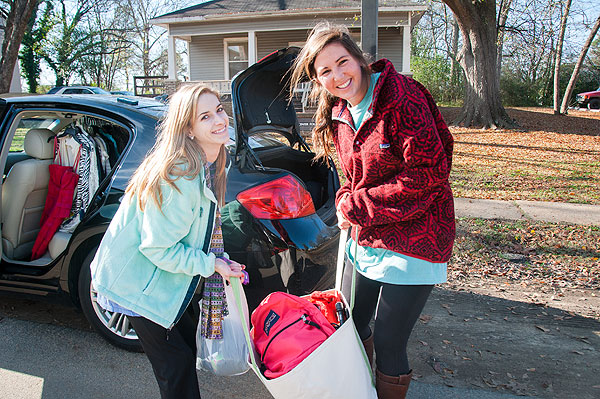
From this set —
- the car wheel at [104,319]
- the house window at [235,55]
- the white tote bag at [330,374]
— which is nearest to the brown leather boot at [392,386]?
the white tote bag at [330,374]

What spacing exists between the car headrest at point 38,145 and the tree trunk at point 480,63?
41.8ft

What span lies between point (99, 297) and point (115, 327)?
119 centimetres

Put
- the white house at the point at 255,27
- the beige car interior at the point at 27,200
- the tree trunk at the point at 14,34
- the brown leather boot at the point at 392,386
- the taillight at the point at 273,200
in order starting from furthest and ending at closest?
the white house at the point at 255,27 < the tree trunk at the point at 14,34 < the beige car interior at the point at 27,200 < the taillight at the point at 273,200 < the brown leather boot at the point at 392,386

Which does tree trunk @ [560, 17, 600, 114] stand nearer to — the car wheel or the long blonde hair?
the car wheel

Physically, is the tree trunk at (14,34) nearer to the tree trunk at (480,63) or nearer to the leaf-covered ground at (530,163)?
the tree trunk at (480,63)

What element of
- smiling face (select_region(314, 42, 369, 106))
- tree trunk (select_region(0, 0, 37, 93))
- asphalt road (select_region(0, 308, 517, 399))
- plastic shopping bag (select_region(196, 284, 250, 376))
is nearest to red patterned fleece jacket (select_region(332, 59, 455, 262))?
smiling face (select_region(314, 42, 369, 106))

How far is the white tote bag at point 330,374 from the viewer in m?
1.76

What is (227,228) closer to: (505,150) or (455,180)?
(455,180)

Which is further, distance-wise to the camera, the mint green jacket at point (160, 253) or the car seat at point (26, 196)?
the car seat at point (26, 196)

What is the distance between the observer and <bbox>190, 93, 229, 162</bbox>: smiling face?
75.8 inches

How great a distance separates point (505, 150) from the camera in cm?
1116

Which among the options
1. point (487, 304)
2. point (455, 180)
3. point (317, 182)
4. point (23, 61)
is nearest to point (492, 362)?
point (487, 304)

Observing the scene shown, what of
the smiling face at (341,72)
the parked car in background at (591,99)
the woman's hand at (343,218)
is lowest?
the woman's hand at (343,218)

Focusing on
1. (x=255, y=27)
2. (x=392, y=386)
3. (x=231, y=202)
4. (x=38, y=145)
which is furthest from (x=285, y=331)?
(x=255, y=27)
